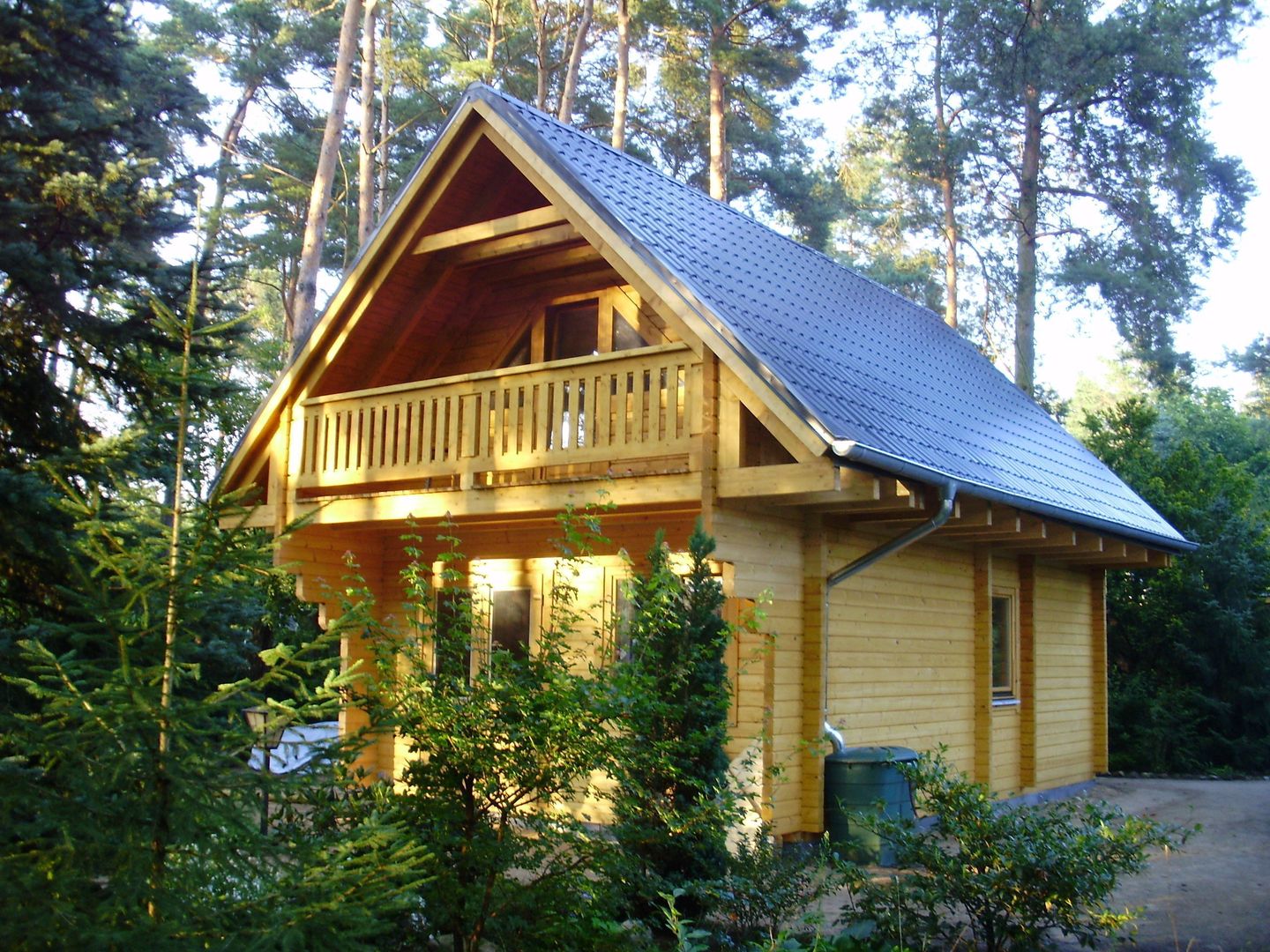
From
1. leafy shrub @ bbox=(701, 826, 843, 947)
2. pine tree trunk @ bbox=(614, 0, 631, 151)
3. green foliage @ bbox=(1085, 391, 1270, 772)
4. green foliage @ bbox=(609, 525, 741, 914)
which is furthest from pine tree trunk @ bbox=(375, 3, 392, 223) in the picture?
leafy shrub @ bbox=(701, 826, 843, 947)

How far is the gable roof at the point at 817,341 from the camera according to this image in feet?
30.3

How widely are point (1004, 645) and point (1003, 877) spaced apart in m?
8.10

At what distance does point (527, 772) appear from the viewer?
19.0 feet

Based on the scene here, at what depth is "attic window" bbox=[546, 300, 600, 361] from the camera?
12.2 meters

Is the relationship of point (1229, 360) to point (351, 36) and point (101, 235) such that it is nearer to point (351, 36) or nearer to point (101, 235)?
point (351, 36)

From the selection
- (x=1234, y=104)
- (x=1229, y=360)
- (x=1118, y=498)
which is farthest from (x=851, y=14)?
(x=1229, y=360)

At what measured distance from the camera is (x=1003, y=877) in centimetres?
636

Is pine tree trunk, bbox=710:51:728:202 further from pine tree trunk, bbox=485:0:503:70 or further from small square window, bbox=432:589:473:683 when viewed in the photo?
small square window, bbox=432:589:473:683

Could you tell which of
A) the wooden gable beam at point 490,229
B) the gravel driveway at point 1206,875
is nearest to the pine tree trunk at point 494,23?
the wooden gable beam at point 490,229

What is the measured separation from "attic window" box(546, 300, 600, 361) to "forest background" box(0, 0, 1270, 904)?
10.1 feet

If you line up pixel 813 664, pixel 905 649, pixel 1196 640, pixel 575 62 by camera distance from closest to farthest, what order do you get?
1. pixel 813 664
2. pixel 905 649
3. pixel 1196 640
4. pixel 575 62

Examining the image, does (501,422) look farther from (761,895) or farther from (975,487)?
(761,895)

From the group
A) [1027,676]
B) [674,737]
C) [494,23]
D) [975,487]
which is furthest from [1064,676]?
[494,23]

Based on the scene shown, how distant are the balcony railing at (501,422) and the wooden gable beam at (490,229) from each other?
4.24 ft
